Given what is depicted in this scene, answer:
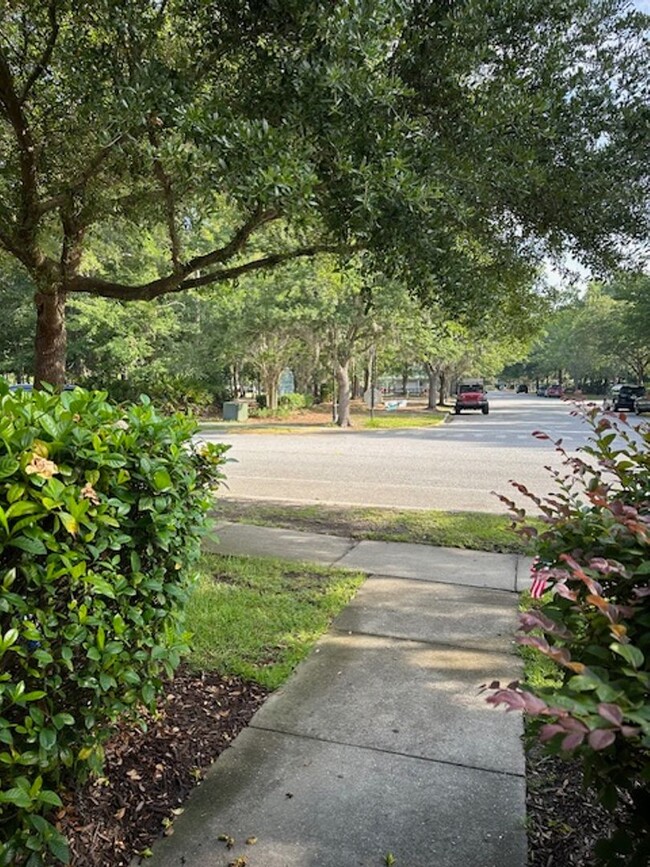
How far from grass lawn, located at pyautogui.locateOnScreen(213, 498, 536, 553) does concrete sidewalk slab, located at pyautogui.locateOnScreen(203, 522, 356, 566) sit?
0.94 ft

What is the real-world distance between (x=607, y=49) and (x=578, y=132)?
0.81 metres

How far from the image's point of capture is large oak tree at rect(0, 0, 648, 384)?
12.5 feet

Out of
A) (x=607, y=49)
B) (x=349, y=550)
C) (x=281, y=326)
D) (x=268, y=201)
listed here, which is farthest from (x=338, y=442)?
(x=268, y=201)

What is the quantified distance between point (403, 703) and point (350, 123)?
352cm

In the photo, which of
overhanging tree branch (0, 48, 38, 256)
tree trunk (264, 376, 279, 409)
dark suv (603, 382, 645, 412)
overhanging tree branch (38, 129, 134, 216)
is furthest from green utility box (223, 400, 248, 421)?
overhanging tree branch (0, 48, 38, 256)

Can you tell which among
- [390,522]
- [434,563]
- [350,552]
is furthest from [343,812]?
[390,522]

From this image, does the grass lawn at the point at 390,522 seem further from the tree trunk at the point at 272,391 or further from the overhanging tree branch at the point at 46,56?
the tree trunk at the point at 272,391

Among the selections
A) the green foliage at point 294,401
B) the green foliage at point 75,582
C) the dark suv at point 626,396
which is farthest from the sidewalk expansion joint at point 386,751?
the dark suv at point 626,396

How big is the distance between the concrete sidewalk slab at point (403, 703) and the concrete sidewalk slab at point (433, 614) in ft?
0.51

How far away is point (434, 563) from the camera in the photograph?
5.48 m

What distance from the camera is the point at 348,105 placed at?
3965mm

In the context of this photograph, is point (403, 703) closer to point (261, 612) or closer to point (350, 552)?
point (261, 612)

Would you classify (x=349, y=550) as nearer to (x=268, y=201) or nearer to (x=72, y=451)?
(x=268, y=201)

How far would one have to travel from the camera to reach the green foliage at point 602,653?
3.35 ft
